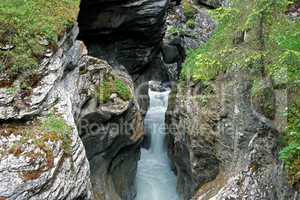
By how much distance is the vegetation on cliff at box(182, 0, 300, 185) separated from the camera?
8391 millimetres

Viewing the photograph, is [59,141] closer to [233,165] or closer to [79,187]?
[79,187]

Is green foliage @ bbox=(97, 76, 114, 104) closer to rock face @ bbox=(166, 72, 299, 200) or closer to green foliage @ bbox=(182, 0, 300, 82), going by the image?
rock face @ bbox=(166, 72, 299, 200)

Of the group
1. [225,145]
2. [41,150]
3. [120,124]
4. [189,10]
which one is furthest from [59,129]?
[189,10]

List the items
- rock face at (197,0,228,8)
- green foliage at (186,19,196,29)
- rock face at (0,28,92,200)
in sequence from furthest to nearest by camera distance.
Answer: rock face at (197,0,228,8)
green foliage at (186,19,196,29)
rock face at (0,28,92,200)

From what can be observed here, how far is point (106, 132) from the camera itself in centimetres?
1539

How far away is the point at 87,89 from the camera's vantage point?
1436cm

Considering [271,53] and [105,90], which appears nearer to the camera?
[271,53]

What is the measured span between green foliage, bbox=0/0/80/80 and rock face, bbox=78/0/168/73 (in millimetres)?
6407

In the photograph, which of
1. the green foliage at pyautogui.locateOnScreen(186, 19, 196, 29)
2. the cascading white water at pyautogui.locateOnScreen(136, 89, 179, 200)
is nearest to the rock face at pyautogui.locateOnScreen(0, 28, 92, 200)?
the cascading white water at pyautogui.locateOnScreen(136, 89, 179, 200)

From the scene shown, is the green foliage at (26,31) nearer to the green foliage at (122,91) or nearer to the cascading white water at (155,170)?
the green foliage at (122,91)

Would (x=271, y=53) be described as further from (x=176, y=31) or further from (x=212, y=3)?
(x=212, y=3)

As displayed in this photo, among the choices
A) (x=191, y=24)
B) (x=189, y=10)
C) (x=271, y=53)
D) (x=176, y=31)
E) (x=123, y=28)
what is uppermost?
(x=189, y=10)

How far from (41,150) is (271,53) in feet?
17.8

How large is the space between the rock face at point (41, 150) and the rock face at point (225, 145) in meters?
3.43
